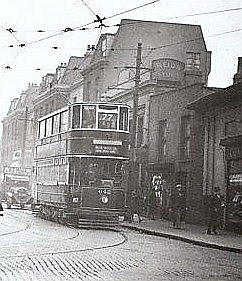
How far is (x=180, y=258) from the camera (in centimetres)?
1482

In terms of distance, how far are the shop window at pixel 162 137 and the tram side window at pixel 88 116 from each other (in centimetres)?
1022

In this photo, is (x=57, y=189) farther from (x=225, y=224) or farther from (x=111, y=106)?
(x=225, y=224)

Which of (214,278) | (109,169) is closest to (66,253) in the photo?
(214,278)

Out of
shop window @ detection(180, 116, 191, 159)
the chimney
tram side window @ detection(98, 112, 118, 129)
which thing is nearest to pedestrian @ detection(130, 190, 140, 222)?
shop window @ detection(180, 116, 191, 159)

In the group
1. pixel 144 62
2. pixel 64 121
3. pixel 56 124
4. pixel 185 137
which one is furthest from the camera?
pixel 144 62

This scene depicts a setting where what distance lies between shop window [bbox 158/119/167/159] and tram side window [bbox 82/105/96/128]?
10.2 meters

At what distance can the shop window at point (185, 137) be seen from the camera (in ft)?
105

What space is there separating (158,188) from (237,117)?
9.47m

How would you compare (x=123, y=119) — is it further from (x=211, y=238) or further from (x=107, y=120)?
(x=211, y=238)

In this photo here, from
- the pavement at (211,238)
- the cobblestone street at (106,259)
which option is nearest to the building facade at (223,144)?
the pavement at (211,238)

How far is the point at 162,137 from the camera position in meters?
35.7

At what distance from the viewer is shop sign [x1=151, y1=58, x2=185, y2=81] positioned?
129 feet

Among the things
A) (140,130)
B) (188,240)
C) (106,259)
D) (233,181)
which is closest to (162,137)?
(140,130)

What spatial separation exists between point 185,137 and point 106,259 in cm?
1893
